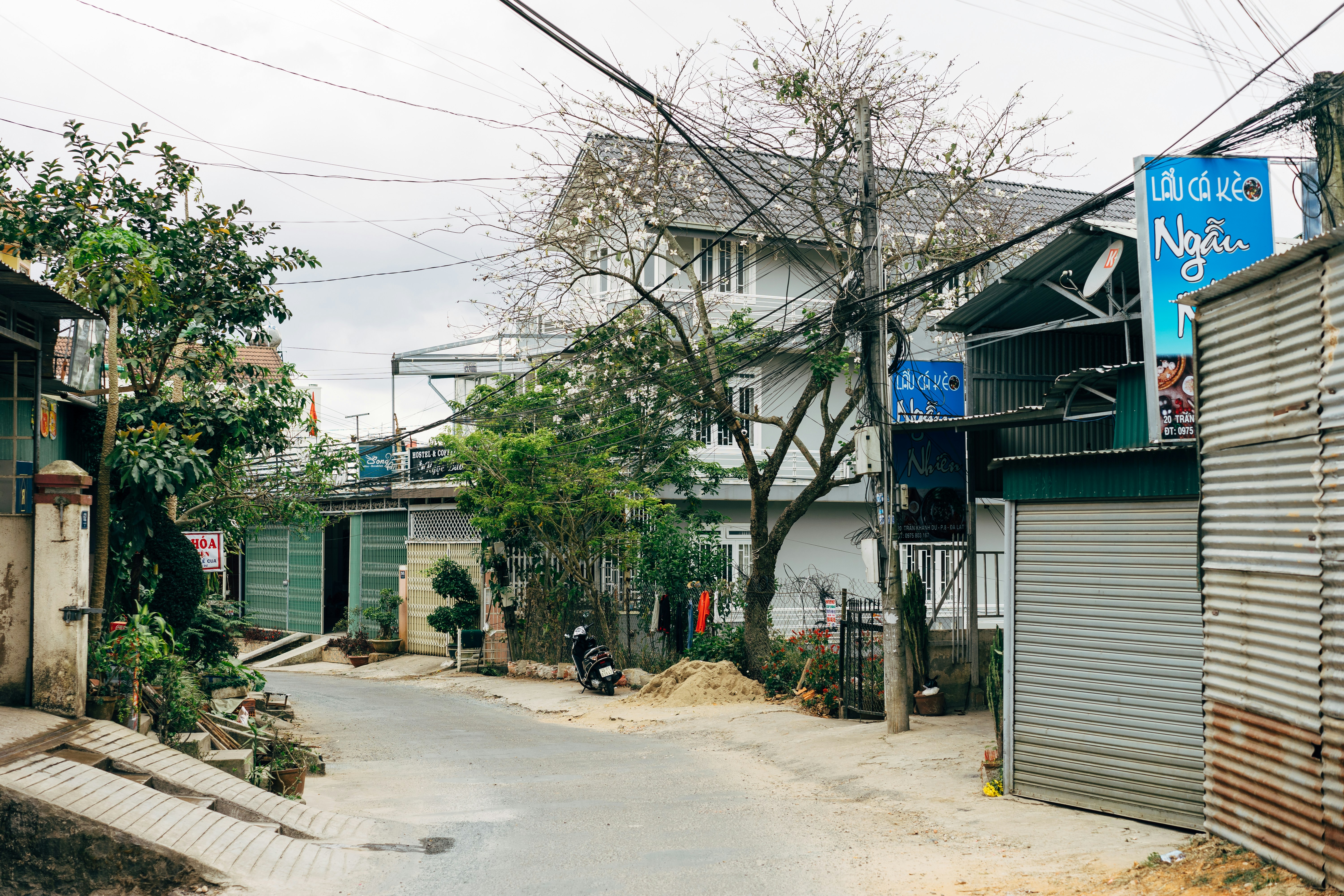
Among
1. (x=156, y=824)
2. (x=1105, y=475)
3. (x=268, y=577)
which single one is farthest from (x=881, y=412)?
(x=268, y=577)

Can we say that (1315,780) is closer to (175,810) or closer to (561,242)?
(175,810)

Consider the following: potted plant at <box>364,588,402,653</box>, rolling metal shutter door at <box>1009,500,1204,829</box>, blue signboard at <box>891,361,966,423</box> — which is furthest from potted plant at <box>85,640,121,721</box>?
potted plant at <box>364,588,402,653</box>

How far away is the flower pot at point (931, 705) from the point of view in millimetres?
14789

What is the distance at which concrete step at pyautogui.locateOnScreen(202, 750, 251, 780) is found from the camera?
377 inches

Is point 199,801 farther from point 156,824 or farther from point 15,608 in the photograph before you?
point 15,608

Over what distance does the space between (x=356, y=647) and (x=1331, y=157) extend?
23.8 metres

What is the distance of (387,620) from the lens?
27.5m

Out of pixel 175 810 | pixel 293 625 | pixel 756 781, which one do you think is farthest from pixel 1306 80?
pixel 293 625

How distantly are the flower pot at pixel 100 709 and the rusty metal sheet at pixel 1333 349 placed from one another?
9.33 m

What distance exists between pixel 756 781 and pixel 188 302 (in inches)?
319


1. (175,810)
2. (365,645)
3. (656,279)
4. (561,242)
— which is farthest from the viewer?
(365,645)

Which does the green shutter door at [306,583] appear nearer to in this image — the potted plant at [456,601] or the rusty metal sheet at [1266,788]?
the potted plant at [456,601]

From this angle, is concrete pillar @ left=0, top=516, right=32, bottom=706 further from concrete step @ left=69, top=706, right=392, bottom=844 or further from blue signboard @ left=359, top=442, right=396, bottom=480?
blue signboard @ left=359, top=442, right=396, bottom=480

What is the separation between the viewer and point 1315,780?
6188 mm
